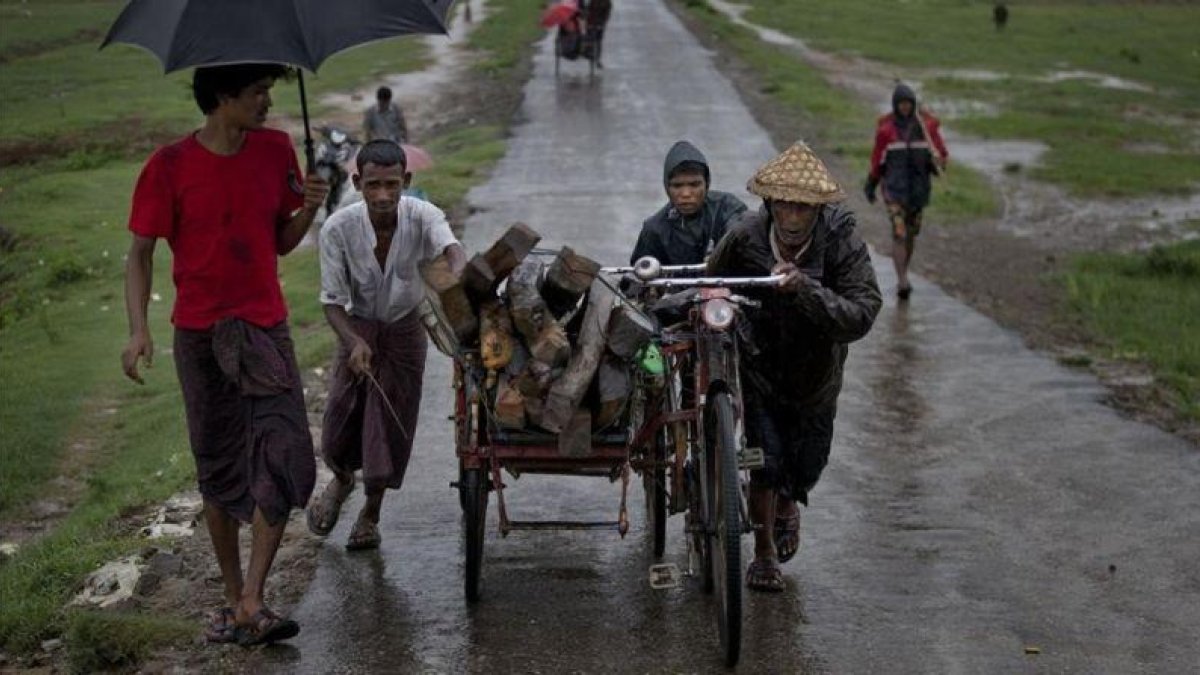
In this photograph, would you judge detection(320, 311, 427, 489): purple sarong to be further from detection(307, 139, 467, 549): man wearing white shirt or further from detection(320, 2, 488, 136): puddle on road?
detection(320, 2, 488, 136): puddle on road

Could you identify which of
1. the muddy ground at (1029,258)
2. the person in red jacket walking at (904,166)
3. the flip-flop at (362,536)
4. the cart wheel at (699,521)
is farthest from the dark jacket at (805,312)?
the person in red jacket walking at (904,166)

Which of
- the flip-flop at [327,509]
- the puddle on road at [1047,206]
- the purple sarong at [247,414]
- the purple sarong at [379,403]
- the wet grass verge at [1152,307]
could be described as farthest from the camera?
the puddle on road at [1047,206]

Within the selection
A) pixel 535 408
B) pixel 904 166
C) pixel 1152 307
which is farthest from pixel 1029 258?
pixel 535 408

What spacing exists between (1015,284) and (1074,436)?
20.2 feet

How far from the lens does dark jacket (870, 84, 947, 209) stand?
1441cm

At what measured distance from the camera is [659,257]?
292 inches

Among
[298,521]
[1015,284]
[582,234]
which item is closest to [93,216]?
[582,234]

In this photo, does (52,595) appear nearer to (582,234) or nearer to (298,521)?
(298,521)

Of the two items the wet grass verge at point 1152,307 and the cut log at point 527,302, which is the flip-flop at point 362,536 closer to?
the cut log at point 527,302

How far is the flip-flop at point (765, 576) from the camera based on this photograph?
691 cm

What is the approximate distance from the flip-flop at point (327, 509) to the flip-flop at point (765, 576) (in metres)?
1.77

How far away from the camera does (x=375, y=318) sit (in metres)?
7.18

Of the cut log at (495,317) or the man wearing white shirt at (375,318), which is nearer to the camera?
the cut log at (495,317)

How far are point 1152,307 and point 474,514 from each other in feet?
31.9
